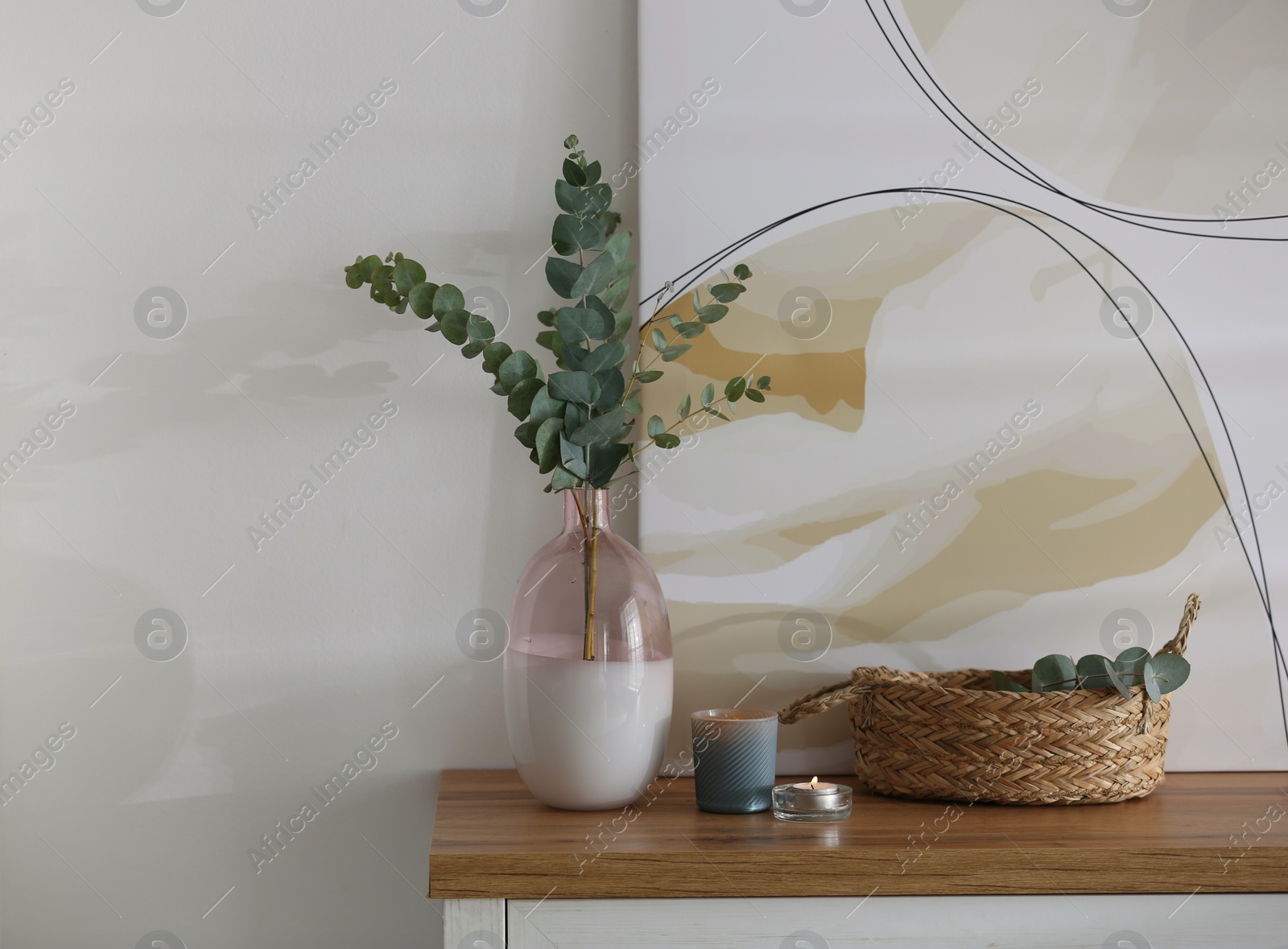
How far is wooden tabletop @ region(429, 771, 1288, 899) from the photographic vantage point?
87 cm

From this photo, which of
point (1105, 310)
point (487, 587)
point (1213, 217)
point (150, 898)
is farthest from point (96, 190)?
point (1213, 217)

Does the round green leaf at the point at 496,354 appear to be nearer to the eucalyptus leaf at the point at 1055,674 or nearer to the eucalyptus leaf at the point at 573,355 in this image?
the eucalyptus leaf at the point at 573,355

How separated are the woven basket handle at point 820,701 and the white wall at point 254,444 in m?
0.36

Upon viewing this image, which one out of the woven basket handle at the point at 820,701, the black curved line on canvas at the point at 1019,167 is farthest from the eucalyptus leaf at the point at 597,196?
the woven basket handle at the point at 820,701

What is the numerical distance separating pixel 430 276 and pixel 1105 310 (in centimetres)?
86

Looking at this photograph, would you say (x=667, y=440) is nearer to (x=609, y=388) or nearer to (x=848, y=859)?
(x=609, y=388)

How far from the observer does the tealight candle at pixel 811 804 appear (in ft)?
3.25

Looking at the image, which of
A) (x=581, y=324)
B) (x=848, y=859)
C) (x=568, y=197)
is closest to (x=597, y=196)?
(x=568, y=197)

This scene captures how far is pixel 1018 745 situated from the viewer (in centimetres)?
104

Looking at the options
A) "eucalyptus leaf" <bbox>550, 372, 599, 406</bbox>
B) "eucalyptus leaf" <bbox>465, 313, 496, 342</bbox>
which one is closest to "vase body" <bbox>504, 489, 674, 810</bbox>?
"eucalyptus leaf" <bbox>550, 372, 599, 406</bbox>

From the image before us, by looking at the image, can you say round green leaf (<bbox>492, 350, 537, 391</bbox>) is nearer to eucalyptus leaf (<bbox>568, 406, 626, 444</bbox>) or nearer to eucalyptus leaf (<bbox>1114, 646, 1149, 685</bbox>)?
eucalyptus leaf (<bbox>568, 406, 626, 444</bbox>)

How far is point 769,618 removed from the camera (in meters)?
1.24

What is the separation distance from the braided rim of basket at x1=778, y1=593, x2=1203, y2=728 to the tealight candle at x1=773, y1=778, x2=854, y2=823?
121 millimetres

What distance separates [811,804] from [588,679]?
25 centimetres
